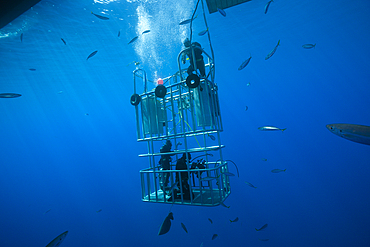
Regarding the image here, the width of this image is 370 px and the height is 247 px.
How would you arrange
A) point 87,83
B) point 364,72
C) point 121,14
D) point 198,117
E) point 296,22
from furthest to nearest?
point 87,83 → point 364,72 → point 296,22 → point 121,14 → point 198,117

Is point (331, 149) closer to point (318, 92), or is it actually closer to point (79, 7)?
point (318, 92)

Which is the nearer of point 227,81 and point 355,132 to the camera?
point 355,132

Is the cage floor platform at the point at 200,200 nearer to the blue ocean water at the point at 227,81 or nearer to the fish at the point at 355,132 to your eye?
the fish at the point at 355,132

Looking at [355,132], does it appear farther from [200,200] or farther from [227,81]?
[227,81]

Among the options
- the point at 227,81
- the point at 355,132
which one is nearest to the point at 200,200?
the point at 355,132

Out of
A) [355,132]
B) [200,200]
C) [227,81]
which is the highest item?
[227,81]

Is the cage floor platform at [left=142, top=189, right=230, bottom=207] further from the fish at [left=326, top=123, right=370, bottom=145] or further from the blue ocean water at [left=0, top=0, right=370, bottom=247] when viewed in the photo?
the blue ocean water at [left=0, top=0, right=370, bottom=247]

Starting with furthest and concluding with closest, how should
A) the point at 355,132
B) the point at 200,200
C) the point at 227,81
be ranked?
the point at 227,81 < the point at 200,200 < the point at 355,132

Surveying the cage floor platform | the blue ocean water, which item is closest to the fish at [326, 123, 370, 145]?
the cage floor platform

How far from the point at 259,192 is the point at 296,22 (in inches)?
628

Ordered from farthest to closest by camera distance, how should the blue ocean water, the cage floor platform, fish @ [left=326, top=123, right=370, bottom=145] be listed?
the blue ocean water < the cage floor platform < fish @ [left=326, top=123, right=370, bottom=145]

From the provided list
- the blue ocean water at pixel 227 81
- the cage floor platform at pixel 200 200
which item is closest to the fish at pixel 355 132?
the cage floor platform at pixel 200 200

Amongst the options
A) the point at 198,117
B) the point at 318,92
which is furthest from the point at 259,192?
the point at 198,117

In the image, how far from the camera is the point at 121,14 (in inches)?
352
